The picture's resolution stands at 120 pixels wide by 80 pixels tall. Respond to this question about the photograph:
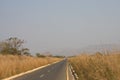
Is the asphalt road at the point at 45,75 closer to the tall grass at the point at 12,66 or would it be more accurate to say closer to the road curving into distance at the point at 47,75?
the road curving into distance at the point at 47,75

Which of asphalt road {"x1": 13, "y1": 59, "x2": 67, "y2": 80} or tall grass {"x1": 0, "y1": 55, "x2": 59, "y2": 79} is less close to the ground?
tall grass {"x1": 0, "y1": 55, "x2": 59, "y2": 79}

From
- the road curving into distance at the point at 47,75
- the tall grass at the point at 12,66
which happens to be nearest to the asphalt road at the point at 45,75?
the road curving into distance at the point at 47,75

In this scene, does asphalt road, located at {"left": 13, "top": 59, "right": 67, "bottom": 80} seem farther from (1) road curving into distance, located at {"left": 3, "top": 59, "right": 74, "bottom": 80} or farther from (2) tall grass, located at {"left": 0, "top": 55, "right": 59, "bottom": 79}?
(2) tall grass, located at {"left": 0, "top": 55, "right": 59, "bottom": 79}

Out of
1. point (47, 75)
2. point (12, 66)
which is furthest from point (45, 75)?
point (12, 66)

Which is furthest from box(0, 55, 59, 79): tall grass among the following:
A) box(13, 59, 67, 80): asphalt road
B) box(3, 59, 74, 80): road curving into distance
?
box(13, 59, 67, 80): asphalt road

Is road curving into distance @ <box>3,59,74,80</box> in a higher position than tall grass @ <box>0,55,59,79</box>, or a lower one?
lower

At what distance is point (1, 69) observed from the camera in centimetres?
2619

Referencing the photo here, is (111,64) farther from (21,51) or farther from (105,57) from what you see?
(21,51)

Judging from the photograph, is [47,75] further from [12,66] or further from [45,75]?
[12,66]

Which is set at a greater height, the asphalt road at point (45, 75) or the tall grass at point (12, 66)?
the tall grass at point (12, 66)

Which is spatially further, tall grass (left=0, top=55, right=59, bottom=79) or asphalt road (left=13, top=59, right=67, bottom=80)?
tall grass (left=0, top=55, right=59, bottom=79)

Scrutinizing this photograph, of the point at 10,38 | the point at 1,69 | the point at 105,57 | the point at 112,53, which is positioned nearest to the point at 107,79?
the point at 112,53

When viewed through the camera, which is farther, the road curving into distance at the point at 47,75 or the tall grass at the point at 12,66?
the tall grass at the point at 12,66

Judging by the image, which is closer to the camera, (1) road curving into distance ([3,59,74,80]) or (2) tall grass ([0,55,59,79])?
(1) road curving into distance ([3,59,74,80])
